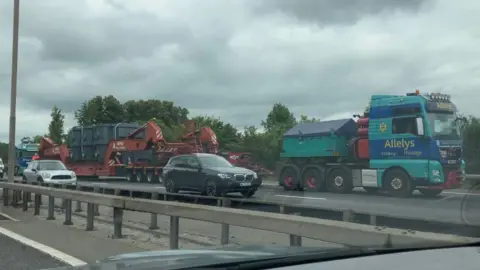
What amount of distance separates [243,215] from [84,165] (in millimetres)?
13304

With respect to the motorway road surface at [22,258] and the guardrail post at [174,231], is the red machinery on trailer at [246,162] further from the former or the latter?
the motorway road surface at [22,258]

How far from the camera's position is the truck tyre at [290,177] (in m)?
11.8

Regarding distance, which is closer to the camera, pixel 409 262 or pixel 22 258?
pixel 409 262

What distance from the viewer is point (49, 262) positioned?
7.80 m

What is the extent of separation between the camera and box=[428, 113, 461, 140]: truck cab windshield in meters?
10.6

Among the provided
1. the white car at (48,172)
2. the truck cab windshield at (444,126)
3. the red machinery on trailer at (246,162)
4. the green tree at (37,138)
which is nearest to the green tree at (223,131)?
the red machinery on trailer at (246,162)

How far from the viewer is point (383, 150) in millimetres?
13453

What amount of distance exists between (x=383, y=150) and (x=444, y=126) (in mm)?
2241

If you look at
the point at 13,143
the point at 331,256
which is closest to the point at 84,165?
the point at 13,143

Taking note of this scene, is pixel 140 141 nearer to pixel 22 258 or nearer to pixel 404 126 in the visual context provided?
pixel 404 126

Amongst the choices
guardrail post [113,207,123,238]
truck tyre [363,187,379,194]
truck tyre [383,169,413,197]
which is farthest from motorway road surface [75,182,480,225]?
guardrail post [113,207,123,238]

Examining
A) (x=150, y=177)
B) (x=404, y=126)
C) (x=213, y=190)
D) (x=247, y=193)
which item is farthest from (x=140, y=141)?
(x=404, y=126)

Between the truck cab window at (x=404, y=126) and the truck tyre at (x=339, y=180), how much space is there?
71.4 inches

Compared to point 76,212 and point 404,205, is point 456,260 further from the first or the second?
point 76,212
